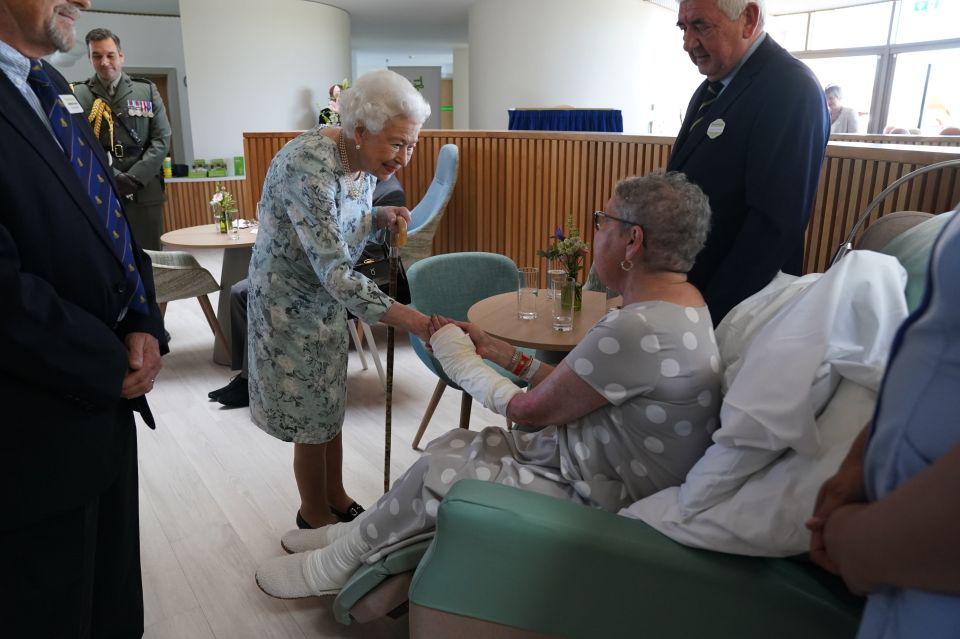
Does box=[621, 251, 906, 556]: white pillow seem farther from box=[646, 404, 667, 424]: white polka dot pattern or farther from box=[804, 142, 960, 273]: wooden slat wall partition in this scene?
box=[804, 142, 960, 273]: wooden slat wall partition

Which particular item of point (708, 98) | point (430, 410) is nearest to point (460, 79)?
point (430, 410)

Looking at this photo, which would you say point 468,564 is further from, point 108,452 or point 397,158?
point 397,158

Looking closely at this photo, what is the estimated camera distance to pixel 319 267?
198 cm

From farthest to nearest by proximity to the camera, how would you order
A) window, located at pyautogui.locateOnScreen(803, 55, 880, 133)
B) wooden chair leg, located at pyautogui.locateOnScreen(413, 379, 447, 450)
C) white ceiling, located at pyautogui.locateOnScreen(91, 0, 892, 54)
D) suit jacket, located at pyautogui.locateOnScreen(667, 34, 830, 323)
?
1. window, located at pyautogui.locateOnScreen(803, 55, 880, 133)
2. white ceiling, located at pyautogui.locateOnScreen(91, 0, 892, 54)
3. wooden chair leg, located at pyautogui.locateOnScreen(413, 379, 447, 450)
4. suit jacket, located at pyautogui.locateOnScreen(667, 34, 830, 323)

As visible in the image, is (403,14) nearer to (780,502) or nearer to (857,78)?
(857,78)

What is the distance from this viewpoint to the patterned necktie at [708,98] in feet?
7.79

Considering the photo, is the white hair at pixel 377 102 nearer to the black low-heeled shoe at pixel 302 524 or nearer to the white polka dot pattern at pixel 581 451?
the white polka dot pattern at pixel 581 451

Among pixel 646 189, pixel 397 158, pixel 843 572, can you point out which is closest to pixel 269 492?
pixel 397 158

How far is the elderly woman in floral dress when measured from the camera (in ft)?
6.48

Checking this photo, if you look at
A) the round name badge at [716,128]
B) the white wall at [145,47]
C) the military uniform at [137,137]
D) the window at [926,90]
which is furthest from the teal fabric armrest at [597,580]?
the white wall at [145,47]

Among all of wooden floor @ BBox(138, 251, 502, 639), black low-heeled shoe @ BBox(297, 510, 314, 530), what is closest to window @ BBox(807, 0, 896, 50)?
wooden floor @ BBox(138, 251, 502, 639)

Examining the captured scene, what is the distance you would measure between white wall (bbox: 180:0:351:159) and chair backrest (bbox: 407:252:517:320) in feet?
23.7

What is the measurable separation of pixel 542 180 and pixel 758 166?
3.10 meters

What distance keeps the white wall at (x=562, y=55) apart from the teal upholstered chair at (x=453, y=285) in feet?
20.4
